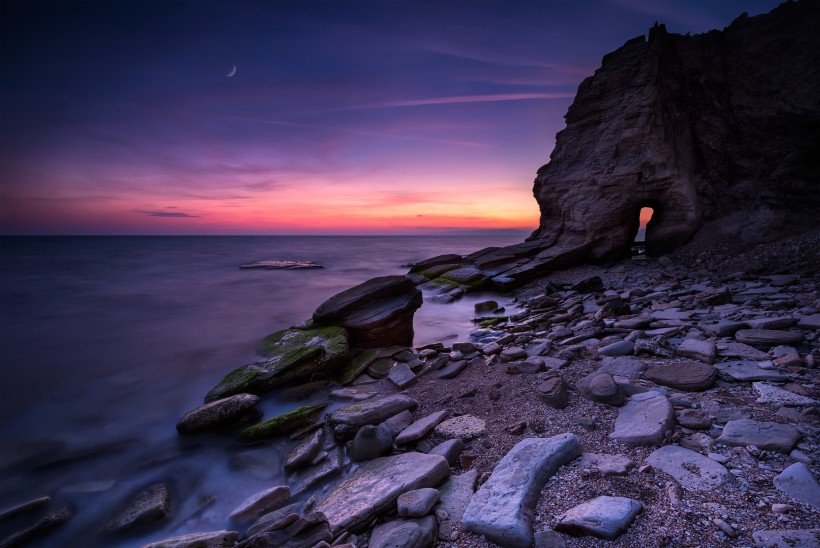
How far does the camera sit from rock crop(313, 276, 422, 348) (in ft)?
28.8

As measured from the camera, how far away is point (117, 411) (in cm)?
684

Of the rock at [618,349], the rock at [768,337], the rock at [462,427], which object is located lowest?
the rock at [462,427]

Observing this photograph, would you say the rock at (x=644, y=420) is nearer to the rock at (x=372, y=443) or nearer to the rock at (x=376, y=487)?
the rock at (x=376, y=487)

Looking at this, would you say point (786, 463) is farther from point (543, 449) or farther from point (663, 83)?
point (663, 83)

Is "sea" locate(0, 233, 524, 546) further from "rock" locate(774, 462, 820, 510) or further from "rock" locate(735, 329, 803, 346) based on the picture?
"rock" locate(735, 329, 803, 346)

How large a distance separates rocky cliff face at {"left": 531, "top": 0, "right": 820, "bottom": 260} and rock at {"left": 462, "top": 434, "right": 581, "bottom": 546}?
13782 millimetres

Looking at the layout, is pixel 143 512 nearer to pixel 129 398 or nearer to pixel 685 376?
pixel 129 398

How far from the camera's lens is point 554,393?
4375 mm

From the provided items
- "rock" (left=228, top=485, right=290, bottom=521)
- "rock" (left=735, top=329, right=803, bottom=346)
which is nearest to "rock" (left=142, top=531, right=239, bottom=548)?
"rock" (left=228, top=485, right=290, bottom=521)

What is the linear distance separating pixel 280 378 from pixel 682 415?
20.7 feet

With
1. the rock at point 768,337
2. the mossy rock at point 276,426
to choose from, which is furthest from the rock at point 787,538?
the mossy rock at point 276,426

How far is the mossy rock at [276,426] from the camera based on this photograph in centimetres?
553

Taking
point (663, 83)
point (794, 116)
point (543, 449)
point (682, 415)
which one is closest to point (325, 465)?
point (543, 449)

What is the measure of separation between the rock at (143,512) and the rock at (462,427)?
3.43 metres
